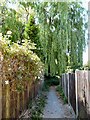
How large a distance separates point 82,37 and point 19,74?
14.1m

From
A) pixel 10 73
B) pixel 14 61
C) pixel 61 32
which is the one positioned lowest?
pixel 10 73

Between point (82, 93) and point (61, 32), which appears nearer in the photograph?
point (82, 93)

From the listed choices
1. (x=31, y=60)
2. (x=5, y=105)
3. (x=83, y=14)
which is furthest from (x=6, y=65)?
(x=83, y=14)

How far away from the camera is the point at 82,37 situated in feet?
62.0

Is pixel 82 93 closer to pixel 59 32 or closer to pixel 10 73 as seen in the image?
pixel 10 73

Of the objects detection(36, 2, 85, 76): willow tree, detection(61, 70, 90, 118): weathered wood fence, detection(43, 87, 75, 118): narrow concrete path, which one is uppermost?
detection(36, 2, 85, 76): willow tree

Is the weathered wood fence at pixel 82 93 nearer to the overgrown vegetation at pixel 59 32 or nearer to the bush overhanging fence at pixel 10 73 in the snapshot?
the bush overhanging fence at pixel 10 73

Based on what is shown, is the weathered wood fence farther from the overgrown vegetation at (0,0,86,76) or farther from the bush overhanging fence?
the overgrown vegetation at (0,0,86,76)

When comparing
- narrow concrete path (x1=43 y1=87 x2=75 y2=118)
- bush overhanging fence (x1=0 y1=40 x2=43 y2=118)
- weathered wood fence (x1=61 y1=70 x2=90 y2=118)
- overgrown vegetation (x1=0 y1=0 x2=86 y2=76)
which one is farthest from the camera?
overgrown vegetation (x1=0 y1=0 x2=86 y2=76)

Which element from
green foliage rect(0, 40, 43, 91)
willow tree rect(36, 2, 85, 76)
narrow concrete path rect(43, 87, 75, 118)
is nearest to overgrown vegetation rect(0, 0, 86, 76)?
willow tree rect(36, 2, 85, 76)

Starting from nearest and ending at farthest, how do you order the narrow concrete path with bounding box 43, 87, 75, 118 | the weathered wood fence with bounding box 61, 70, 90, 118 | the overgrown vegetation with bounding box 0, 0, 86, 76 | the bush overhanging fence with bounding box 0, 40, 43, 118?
the bush overhanging fence with bounding box 0, 40, 43, 118 → the weathered wood fence with bounding box 61, 70, 90, 118 → the narrow concrete path with bounding box 43, 87, 75, 118 → the overgrown vegetation with bounding box 0, 0, 86, 76

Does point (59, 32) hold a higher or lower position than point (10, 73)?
higher

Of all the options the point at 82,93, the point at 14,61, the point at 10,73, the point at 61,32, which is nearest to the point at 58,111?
the point at 82,93

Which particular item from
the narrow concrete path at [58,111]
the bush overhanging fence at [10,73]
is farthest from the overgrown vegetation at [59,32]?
the bush overhanging fence at [10,73]
